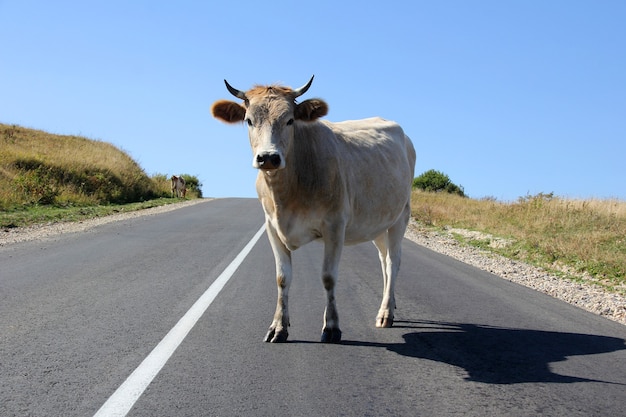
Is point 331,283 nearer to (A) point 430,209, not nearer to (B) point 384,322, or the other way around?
(B) point 384,322

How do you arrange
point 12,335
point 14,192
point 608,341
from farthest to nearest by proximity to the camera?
point 14,192 → point 608,341 → point 12,335

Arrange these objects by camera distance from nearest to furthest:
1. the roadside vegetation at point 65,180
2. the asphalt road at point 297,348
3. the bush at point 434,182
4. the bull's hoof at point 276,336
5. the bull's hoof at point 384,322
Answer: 1. the asphalt road at point 297,348
2. the bull's hoof at point 276,336
3. the bull's hoof at point 384,322
4. the roadside vegetation at point 65,180
5. the bush at point 434,182

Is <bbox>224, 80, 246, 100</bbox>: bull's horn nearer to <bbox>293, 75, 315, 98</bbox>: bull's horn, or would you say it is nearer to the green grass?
<bbox>293, 75, 315, 98</bbox>: bull's horn

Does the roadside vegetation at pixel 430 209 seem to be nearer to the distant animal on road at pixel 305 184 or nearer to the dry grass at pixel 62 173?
the dry grass at pixel 62 173

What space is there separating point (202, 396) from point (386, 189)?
13.0 ft

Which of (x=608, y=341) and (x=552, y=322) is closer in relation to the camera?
(x=608, y=341)

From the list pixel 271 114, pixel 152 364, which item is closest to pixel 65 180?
pixel 271 114

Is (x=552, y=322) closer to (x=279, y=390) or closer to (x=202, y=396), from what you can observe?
(x=279, y=390)

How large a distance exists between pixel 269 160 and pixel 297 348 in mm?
1605

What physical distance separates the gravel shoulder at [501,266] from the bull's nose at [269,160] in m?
4.70

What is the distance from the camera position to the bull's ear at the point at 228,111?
6770 mm

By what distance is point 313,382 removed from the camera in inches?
188

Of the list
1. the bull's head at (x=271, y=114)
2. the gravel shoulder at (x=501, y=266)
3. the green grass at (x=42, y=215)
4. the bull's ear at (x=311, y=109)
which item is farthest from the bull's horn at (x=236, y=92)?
the green grass at (x=42, y=215)

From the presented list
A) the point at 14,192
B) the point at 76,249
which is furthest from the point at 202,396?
the point at 14,192
